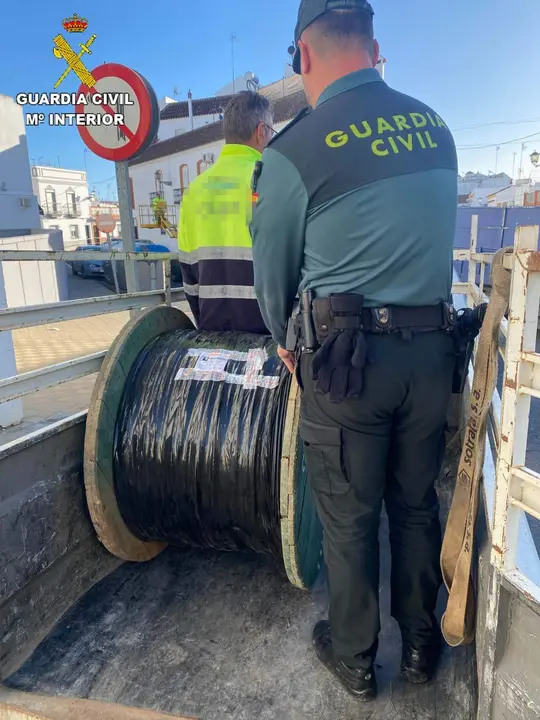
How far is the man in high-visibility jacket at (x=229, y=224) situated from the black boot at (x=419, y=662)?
173 centimetres

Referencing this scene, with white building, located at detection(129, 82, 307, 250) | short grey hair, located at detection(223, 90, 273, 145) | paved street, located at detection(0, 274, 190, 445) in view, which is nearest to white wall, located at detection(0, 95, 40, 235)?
paved street, located at detection(0, 274, 190, 445)

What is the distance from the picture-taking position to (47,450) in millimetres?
2439

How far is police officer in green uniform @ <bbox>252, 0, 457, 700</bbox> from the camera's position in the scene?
1.75 metres

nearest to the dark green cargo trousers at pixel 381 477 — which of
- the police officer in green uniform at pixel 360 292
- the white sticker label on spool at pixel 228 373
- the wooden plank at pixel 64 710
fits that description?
the police officer in green uniform at pixel 360 292

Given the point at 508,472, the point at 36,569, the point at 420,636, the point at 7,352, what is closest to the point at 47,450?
the point at 36,569

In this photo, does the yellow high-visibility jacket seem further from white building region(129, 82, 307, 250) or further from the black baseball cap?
white building region(129, 82, 307, 250)

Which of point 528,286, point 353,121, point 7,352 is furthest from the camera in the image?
point 7,352

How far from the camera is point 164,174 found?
115 ft

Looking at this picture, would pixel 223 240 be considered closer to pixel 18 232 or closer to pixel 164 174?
pixel 18 232

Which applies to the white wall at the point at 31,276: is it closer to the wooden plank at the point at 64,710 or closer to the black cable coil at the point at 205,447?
the black cable coil at the point at 205,447

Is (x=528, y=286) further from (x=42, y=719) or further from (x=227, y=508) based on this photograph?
(x=42, y=719)

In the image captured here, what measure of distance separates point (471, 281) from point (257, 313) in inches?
124

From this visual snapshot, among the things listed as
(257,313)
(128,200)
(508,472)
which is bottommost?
(508,472)

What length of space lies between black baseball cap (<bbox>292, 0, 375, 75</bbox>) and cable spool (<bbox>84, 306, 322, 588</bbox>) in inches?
54.4
